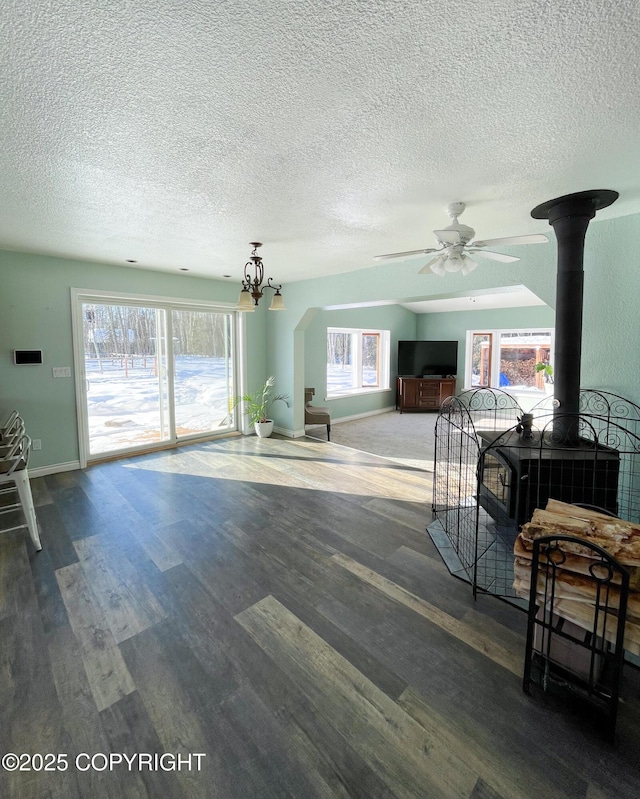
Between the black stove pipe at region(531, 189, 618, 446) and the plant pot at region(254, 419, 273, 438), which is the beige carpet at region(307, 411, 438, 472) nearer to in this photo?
the plant pot at region(254, 419, 273, 438)

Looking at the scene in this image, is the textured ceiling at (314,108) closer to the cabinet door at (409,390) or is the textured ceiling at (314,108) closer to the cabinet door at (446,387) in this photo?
the cabinet door at (409,390)

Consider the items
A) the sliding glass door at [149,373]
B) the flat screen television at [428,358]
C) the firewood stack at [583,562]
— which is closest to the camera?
the firewood stack at [583,562]

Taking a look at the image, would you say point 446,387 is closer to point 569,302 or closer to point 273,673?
point 569,302

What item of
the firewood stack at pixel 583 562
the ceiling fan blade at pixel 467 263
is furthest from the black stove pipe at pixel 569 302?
the firewood stack at pixel 583 562

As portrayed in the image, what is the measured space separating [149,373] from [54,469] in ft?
5.30

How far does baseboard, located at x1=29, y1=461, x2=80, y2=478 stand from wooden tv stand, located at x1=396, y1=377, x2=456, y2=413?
6569 millimetres

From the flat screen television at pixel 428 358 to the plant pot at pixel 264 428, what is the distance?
417 cm

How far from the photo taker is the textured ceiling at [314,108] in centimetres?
110

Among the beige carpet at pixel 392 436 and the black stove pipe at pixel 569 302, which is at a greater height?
the black stove pipe at pixel 569 302

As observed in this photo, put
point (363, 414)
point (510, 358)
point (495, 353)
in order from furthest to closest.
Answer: point (495, 353) < point (510, 358) < point (363, 414)

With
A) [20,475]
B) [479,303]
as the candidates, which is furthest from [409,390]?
[20,475]

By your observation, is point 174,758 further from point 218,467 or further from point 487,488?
point 218,467

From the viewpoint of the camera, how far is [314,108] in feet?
4.93

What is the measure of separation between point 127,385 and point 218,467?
1724 millimetres
